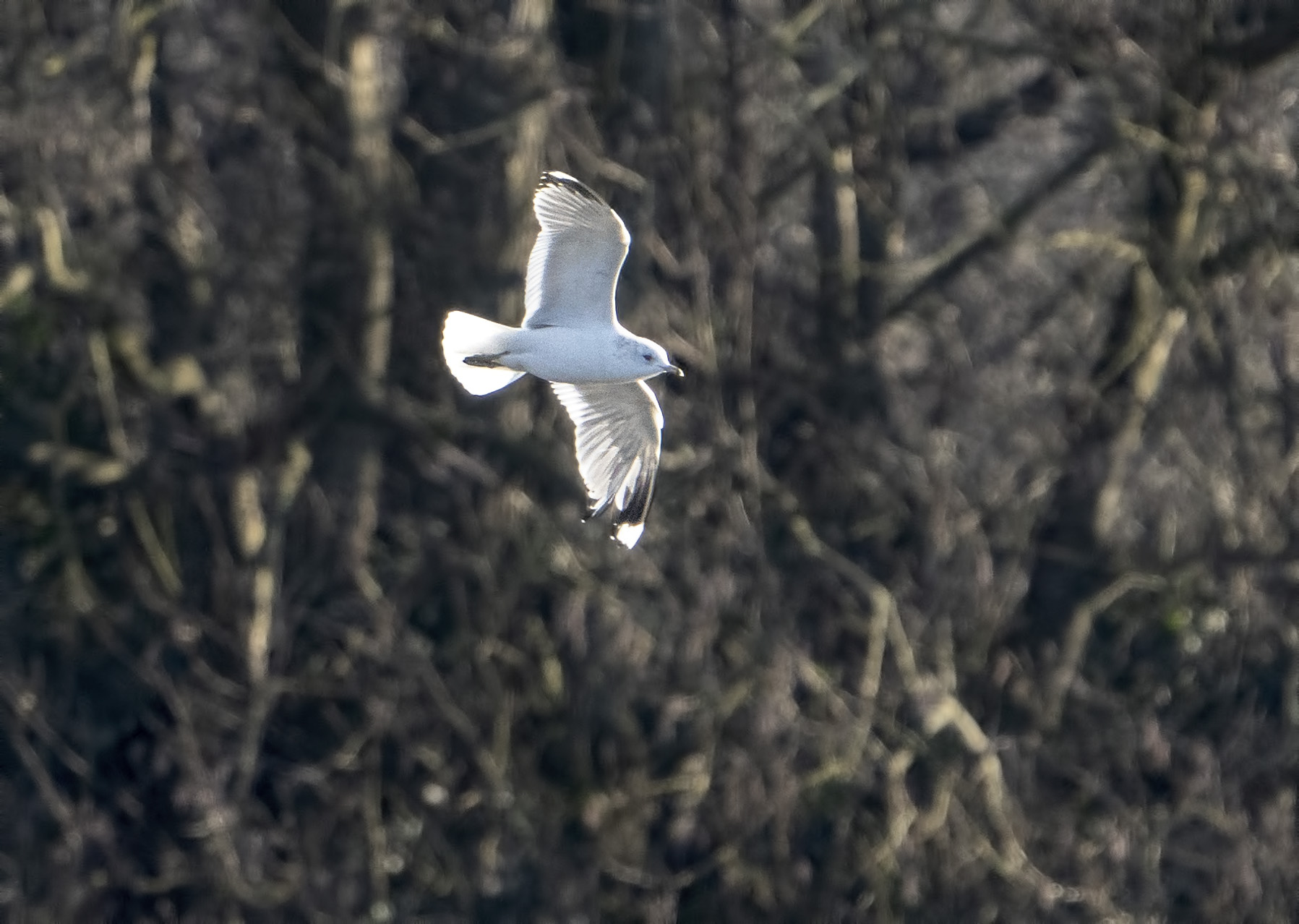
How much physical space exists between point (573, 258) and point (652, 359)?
1.13 feet

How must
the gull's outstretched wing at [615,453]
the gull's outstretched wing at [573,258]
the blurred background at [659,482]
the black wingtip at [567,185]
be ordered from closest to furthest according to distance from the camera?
the black wingtip at [567,185] < the gull's outstretched wing at [573,258] < the gull's outstretched wing at [615,453] < the blurred background at [659,482]

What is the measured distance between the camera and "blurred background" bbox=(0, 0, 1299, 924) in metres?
7.95

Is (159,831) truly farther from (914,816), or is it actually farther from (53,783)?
(914,816)

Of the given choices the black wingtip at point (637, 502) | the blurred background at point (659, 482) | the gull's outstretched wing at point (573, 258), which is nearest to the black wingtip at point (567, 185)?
the gull's outstretched wing at point (573, 258)

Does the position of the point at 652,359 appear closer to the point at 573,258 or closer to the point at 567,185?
the point at 573,258

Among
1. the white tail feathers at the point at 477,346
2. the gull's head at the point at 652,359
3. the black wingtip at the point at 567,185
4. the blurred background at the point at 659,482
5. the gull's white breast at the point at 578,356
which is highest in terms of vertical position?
the black wingtip at the point at 567,185

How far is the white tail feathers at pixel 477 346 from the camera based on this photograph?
5.76 m

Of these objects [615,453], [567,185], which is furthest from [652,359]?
[615,453]

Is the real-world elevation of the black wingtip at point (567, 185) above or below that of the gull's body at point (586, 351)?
above

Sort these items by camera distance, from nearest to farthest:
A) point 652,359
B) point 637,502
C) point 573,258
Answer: point 652,359
point 573,258
point 637,502

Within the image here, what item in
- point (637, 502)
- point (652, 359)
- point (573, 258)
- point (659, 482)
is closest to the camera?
point (652, 359)

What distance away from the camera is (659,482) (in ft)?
26.1

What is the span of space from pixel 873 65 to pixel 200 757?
326cm

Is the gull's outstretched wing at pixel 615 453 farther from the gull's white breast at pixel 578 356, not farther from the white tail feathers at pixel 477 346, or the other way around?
the gull's white breast at pixel 578 356
